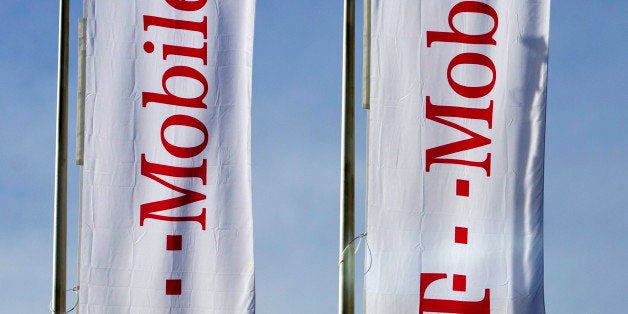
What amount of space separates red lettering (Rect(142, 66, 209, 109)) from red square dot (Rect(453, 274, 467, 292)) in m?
3.83

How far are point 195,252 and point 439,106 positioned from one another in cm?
349

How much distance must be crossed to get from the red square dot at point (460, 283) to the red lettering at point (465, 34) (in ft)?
9.38

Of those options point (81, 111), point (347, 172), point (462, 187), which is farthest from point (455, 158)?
point (81, 111)

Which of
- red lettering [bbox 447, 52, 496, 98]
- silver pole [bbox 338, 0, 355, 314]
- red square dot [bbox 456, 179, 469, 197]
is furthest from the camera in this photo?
red lettering [bbox 447, 52, 496, 98]

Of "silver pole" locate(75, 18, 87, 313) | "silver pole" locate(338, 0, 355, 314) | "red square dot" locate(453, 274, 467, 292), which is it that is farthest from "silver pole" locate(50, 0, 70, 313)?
"red square dot" locate(453, 274, 467, 292)

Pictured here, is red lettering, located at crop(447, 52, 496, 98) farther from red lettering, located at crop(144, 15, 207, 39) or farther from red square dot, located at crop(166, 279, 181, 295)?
red square dot, located at crop(166, 279, 181, 295)

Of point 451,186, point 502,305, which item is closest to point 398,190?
point 451,186

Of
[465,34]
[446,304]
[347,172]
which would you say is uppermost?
[465,34]

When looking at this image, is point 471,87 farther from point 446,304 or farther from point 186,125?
point 186,125

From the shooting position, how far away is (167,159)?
1881 centimetres

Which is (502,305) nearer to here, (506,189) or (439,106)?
(506,189)

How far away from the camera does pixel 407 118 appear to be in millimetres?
18234

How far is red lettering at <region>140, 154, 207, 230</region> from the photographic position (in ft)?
61.1

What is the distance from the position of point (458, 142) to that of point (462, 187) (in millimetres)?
554
